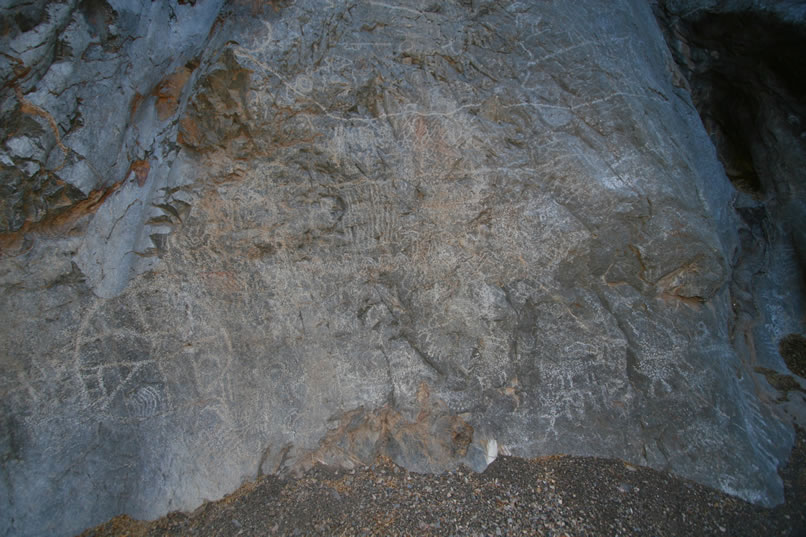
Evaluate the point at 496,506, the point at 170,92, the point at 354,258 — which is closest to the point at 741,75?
the point at 354,258

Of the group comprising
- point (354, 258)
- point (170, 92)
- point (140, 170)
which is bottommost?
point (354, 258)

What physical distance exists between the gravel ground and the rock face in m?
0.08

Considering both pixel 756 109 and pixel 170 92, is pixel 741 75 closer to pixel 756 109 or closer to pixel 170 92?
pixel 756 109

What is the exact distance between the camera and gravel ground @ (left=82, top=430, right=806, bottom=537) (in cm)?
202

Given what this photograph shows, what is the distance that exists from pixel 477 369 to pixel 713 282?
121 centimetres

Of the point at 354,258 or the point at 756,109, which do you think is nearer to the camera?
the point at 354,258

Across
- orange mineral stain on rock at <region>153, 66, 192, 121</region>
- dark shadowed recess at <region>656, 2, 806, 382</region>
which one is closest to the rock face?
orange mineral stain on rock at <region>153, 66, 192, 121</region>

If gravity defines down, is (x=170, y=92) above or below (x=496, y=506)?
above

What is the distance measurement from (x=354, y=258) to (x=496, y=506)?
1.31 m

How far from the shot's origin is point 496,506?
2.11 metres

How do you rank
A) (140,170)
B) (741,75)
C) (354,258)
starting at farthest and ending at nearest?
(741,75)
(354,258)
(140,170)

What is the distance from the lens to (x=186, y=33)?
6.93ft

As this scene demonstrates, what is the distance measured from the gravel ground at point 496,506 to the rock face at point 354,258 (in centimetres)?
8

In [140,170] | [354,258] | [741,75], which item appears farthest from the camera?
[741,75]
